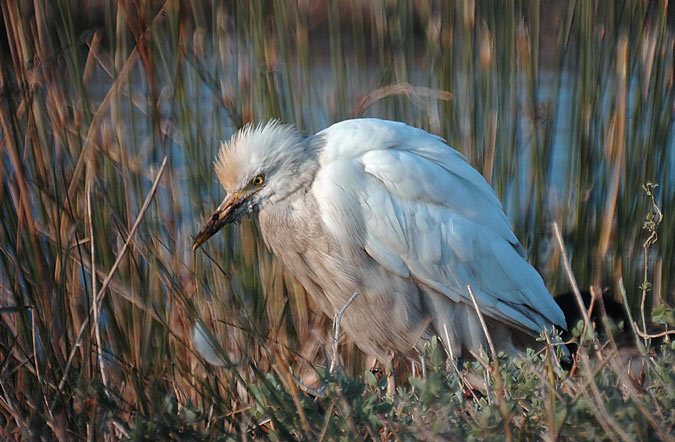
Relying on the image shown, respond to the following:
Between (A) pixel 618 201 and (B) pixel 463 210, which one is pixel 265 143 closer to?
(B) pixel 463 210

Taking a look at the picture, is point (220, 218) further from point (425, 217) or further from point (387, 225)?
point (425, 217)

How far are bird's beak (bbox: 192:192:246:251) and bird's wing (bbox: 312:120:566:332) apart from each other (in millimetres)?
217

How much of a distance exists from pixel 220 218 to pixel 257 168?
0.57ft

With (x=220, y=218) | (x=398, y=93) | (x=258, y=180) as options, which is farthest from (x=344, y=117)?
(x=220, y=218)

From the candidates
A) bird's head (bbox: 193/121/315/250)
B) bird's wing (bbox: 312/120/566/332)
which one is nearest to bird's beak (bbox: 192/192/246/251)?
bird's head (bbox: 193/121/315/250)

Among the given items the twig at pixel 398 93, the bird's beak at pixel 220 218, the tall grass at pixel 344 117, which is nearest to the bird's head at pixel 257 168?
the bird's beak at pixel 220 218

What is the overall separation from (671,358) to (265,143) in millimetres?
1200

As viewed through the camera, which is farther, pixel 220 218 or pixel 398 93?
pixel 398 93

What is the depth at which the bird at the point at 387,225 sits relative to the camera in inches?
83.6

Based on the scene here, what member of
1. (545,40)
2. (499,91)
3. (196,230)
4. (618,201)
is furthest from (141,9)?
(545,40)

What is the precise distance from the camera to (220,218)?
212cm

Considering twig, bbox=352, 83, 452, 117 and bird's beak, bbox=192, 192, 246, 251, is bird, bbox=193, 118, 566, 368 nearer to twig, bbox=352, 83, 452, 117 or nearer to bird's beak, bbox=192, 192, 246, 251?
bird's beak, bbox=192, 192, 246, 251

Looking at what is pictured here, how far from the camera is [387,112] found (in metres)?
2.48

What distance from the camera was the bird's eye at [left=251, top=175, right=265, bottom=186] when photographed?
2.20m
